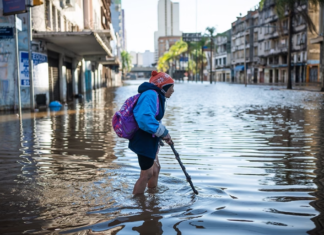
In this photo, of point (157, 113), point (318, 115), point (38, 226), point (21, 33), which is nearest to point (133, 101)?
point (157, 113)

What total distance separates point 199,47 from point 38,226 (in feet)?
338

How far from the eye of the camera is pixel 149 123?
4.24m

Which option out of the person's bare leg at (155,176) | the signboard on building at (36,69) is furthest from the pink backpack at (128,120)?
the signboard on building at (36,69)

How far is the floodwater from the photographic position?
3.84 meters

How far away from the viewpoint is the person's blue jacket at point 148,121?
4.25 meters

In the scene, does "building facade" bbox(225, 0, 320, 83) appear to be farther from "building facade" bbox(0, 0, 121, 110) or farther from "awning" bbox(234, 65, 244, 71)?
"building facade" bbox(0, 0, 121, 110)

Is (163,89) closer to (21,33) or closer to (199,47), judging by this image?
(21,33)

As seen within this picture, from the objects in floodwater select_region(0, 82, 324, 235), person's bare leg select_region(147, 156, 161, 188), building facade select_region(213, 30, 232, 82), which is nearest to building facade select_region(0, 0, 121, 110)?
floodwater select_region(0, 82, 324, 235)

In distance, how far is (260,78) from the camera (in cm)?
8462

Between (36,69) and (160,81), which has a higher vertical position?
(36,69)

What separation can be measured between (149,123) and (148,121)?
0.02 meters

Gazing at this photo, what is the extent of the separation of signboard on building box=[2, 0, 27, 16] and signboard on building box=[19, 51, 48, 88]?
4.48m

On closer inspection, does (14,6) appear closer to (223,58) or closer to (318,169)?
(318,169)

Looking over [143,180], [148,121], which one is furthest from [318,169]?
[148,121]
